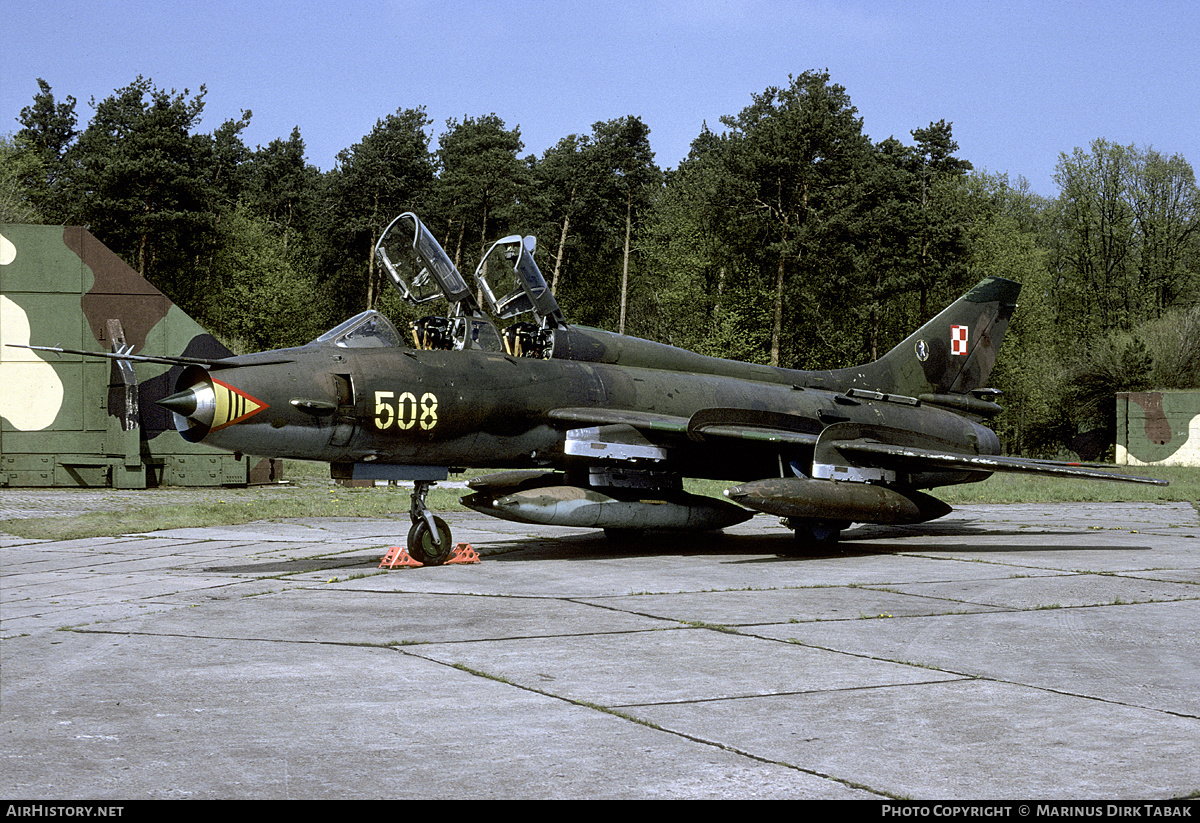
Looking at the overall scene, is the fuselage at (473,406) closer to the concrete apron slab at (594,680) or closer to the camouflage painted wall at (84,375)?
the concrete apron slab at (594,680)

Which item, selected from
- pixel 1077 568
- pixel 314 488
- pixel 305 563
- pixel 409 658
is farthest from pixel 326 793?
pixel 314 488

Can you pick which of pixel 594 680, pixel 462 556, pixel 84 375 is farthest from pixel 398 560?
pixel 84 375

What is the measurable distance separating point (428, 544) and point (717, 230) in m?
46.8

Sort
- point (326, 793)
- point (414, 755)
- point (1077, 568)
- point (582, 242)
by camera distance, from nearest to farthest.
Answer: point (326, 793) < point (414, 755) < point (1077, 568) < point (582, 242)

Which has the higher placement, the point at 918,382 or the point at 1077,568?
the point at 918,382

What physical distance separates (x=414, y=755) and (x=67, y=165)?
2658 inches

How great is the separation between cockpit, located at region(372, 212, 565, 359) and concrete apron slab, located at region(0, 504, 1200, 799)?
261 cm

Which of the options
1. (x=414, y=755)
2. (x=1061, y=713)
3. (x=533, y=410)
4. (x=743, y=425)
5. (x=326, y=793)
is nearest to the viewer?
(x=326, y=793)

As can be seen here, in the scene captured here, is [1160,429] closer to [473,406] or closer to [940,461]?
[940,461]

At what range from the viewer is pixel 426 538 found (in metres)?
10.1

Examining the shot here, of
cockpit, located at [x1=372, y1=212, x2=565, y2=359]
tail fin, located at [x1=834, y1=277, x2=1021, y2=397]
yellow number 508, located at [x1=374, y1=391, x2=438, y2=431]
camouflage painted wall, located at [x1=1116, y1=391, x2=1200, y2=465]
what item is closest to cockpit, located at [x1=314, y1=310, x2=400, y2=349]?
cockpit, located at [x1=372, y1=212, x2=565, y2=359]

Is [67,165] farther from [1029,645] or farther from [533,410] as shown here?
[1029,645]

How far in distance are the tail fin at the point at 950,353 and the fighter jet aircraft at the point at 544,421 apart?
136 cm

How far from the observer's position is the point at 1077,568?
992cm
